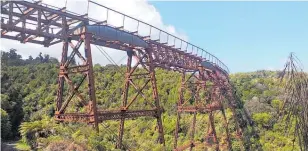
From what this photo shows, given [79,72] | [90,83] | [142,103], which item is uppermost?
[79,72]

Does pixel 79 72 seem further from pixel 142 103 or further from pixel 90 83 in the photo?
pixel 142 103

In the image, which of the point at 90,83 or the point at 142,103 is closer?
the point at 90,83

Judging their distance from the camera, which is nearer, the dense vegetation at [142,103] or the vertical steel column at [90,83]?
the vertical steel column at [90,83]

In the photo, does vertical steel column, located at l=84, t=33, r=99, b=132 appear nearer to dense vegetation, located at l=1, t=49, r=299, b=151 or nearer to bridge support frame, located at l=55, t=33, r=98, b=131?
bridge support frame, located at l=55, t=33, r=98, b=131

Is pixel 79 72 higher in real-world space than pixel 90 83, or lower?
higher

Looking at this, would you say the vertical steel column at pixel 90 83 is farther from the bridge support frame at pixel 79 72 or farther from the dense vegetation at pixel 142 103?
the dense vegetation at pixel 142 103

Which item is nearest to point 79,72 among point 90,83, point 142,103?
point 90,83

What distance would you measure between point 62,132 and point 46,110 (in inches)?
1172

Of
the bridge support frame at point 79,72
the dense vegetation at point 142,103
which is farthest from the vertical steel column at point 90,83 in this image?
the dense vegetation at point 142,103

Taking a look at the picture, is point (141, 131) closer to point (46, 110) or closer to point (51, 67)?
point (46, 110)

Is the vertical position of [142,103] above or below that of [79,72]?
below

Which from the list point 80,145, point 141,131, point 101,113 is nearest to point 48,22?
point 101,113

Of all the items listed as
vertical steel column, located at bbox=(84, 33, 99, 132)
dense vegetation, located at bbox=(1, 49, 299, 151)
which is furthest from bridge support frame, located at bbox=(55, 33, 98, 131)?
dense vegetation, located at bbox=(1, 49, 299, 151)

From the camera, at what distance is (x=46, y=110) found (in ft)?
133
